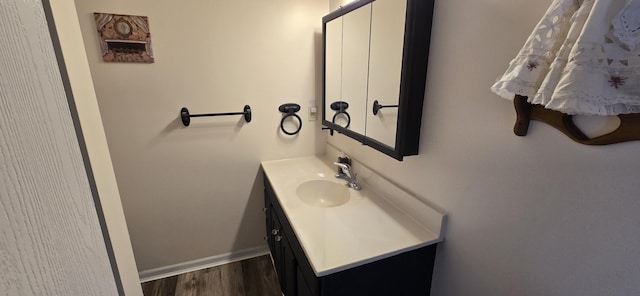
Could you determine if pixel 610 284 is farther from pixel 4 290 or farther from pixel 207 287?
pixel 207 287

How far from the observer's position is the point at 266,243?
7.14 ft

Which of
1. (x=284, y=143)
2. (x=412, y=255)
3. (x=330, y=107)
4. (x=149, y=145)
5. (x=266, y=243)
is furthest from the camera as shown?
(x=266, y=243)

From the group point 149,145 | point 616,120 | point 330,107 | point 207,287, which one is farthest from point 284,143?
point 616,120

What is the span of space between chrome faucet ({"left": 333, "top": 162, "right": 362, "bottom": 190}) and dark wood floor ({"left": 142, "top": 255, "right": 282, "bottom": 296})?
36.2 inches

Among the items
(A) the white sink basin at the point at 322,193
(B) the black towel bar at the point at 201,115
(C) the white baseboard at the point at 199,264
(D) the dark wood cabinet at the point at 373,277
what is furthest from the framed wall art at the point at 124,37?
(C) the white baseboard at the point at 199,264

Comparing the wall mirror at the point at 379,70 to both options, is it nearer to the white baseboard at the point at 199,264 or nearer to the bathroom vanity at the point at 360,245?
the bathroom vanity at the point at 360,245

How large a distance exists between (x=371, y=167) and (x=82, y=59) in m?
1.28

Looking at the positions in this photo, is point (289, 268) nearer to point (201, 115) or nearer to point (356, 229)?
point (356, 229)

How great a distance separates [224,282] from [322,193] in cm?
99

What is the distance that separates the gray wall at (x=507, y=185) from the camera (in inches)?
23.6

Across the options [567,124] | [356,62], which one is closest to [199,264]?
[356,62]

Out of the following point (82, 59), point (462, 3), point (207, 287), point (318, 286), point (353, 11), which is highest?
point (353, 11)

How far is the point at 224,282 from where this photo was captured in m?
1.91

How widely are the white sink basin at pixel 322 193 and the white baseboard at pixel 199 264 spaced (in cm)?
82
